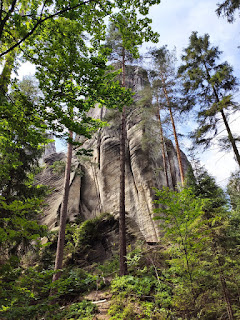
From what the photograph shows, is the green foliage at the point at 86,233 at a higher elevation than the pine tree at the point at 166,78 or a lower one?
lower

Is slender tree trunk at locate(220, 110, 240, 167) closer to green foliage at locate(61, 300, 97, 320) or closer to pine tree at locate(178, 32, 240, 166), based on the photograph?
pine tree at locate(178, 32, 240, 166)

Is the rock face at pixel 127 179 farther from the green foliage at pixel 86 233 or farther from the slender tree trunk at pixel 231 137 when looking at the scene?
the slender tree trunk at pixel 231 137

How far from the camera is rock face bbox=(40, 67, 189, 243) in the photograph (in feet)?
51.4

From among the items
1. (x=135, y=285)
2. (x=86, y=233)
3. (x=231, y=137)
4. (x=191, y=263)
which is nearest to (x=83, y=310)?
(x=135, y=285)

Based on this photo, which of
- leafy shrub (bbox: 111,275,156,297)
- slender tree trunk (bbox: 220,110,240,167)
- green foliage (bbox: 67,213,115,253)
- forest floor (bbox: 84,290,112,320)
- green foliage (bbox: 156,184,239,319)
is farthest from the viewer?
green foliage (bbox: 67,213,115,253)

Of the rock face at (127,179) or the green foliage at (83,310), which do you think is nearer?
the green foliage at (83,310)

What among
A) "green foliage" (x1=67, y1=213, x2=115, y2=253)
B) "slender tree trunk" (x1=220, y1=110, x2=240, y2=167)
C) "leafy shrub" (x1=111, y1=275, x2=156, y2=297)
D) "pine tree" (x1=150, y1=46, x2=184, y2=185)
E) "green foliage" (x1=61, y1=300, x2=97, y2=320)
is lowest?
"green foliage" (x1=61, y1=300, x2=97, y2=320)

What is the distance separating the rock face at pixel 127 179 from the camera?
1566 centimetres

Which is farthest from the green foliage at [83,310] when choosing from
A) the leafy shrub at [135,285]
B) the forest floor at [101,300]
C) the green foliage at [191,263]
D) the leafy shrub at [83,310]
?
the green foliage at [191,263]

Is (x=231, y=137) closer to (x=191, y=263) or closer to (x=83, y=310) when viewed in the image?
(x=191, y=263)

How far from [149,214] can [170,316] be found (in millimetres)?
8709

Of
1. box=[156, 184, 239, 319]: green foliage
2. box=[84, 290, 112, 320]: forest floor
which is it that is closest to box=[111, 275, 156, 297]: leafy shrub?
box=[84, 290, 112, 320]: forest floor

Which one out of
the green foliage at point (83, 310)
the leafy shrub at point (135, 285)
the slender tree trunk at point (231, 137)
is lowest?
the green foliage at point (83, 310)

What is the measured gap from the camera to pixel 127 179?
57.7 ft
